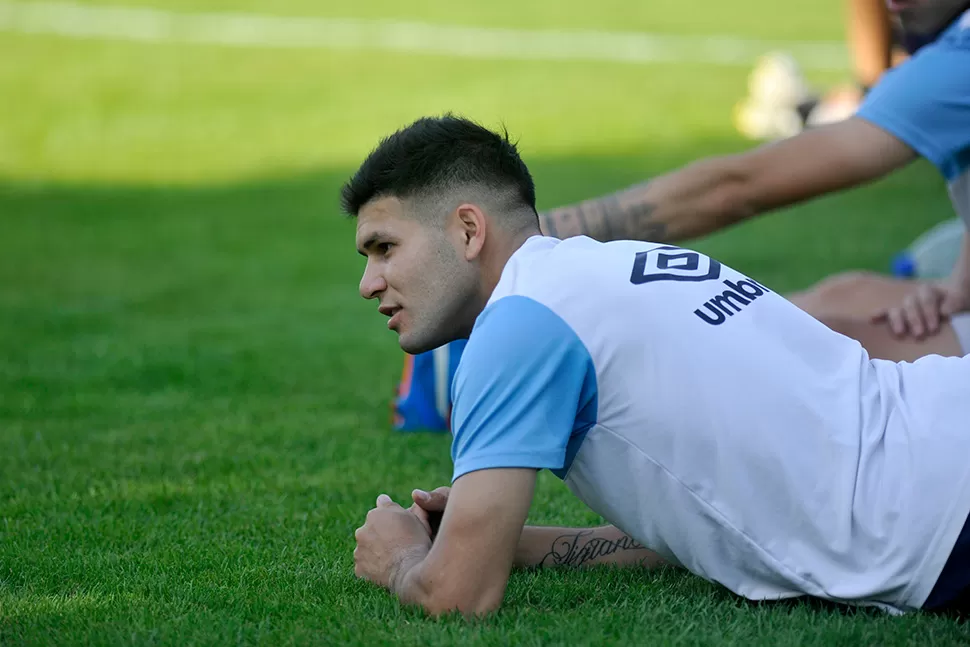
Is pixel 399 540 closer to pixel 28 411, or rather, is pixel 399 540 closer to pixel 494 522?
pixel 494 522

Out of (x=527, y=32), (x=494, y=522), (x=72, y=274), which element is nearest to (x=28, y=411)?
(x=494, y=522)

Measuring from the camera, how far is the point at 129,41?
21.0 m

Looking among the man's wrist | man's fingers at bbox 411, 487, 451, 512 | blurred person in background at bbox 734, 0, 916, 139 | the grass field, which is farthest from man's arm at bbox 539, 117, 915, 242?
blurred person in background at bbox 734, 0, 916, 139

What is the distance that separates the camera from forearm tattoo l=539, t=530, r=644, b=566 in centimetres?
333

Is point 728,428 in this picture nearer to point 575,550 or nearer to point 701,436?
point 701,436

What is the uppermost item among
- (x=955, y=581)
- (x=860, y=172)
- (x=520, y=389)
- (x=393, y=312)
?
(x=860, y=172)

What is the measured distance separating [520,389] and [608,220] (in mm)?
1631

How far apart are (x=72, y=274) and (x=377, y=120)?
7.80 metres

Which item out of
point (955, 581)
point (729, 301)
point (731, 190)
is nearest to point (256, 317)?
point (731, 190)

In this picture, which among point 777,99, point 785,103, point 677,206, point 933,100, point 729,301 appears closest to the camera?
point 729,301

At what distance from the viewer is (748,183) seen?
4.14 meters

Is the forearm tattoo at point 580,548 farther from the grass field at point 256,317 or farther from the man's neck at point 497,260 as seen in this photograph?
the man's neck at point 497,260

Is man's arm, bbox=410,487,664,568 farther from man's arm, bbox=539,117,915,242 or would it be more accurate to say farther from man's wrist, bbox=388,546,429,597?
man's arm, bbox=539,117,915,242

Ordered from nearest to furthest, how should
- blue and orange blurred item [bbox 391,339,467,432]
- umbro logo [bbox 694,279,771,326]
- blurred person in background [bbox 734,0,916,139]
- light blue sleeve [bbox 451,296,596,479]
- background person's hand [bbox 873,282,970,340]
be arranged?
light blue sleeve [bbox 451,296,596,479] → umbro logo [bbox 694,279,771,326] → background person's hand [bbox 873,282,970,340] → blue and orange blurred item [bbox 391,339,467,432] → blurred person in background [bbox 734,0,916,139]
